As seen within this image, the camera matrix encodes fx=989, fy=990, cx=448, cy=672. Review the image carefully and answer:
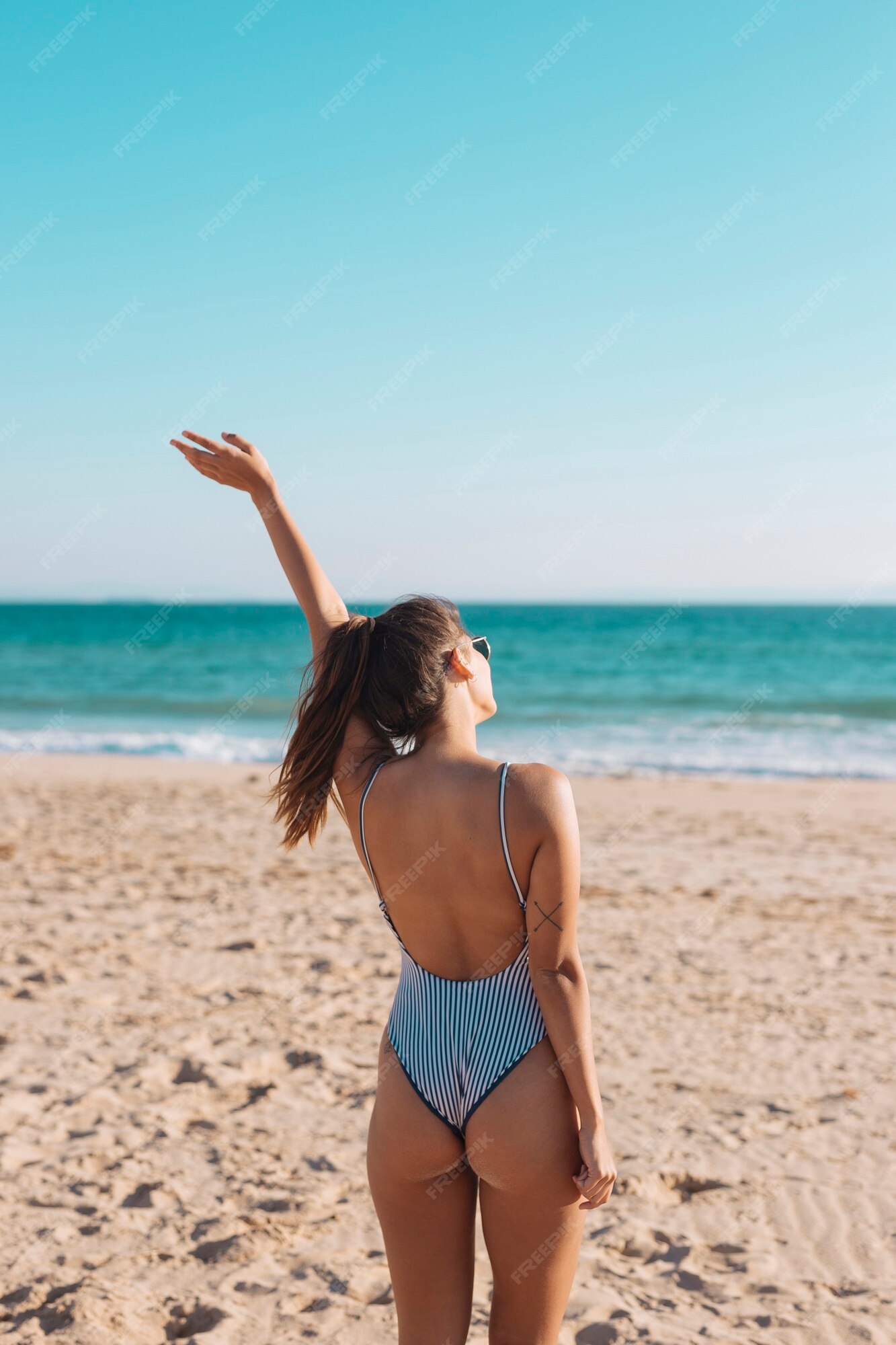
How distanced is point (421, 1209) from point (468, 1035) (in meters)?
0.35

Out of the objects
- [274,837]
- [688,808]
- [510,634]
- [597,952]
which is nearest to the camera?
[597,952]

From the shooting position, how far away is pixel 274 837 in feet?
33.5

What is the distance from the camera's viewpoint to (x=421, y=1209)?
195 cm

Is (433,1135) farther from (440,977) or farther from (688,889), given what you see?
(688,889)

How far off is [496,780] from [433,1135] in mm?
712

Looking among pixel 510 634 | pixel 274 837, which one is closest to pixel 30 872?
pixel 274 837

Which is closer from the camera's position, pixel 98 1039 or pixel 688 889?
pixel 98 1039

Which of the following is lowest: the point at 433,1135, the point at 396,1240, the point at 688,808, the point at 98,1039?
the point at 688,808

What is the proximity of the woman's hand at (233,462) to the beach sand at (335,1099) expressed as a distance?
2.49 meters

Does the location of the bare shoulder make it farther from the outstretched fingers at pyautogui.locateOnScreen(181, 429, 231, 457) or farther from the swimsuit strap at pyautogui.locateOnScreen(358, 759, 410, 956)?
the outstretched fingers at pyautogui.locateOnScreen(181, 429, 231, 457)

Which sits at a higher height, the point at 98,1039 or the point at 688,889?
the point at 98,1039

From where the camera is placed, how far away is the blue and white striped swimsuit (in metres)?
1.91
